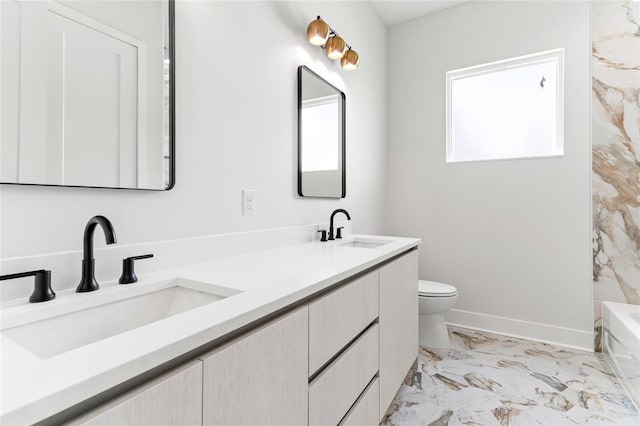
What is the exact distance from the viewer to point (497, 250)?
255 centimetres

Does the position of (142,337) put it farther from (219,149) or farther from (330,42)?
(330,42)

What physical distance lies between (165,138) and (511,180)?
2.51 m

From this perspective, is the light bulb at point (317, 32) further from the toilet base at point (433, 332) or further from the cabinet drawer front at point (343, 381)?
the toilet base at point (433, 332)

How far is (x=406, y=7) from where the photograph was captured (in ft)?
8.87

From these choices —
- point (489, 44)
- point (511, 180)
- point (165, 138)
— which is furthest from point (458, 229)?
point (165, 138)

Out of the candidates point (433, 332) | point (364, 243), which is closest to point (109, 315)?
point (364, 243)

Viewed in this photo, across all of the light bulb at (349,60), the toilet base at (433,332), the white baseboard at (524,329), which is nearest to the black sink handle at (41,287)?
the light bulb at (349,60)

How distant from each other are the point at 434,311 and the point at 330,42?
1954mm

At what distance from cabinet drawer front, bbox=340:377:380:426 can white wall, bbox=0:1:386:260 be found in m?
0.85

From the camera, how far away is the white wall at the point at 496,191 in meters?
2.27

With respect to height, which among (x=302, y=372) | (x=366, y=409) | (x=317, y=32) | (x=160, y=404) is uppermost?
(x=317, y=32)

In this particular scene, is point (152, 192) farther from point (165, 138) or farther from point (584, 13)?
point (584, 13)

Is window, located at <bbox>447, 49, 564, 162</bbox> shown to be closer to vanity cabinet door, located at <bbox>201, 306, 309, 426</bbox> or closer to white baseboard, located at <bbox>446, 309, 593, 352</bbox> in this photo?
white baseboard, located at <bbox>446, 309, 593, 352</bbox>

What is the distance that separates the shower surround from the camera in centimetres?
210
